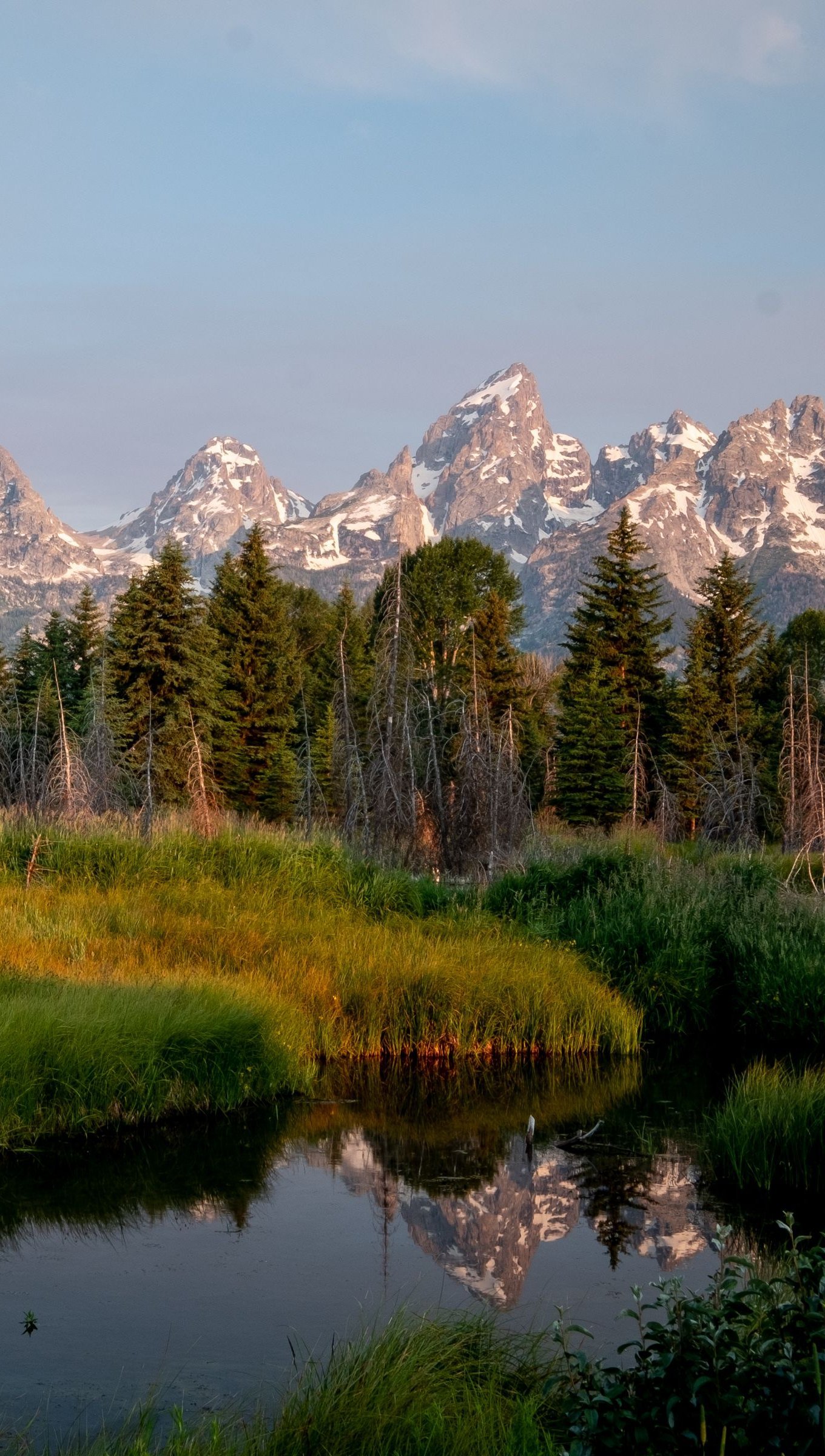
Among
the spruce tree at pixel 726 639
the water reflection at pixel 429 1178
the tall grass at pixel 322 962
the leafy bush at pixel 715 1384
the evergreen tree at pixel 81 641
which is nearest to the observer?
the leafy bush at pixel 715 1384

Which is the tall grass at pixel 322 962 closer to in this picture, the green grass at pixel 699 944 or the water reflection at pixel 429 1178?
the green grass at pixel 699 944

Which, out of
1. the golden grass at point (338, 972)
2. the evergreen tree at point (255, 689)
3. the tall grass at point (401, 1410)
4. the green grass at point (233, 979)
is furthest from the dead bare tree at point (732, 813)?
the evergreen tree at point (255, 689)

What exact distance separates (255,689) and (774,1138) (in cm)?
3141

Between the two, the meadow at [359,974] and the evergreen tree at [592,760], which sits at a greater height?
the evergreen tree at [592,760]

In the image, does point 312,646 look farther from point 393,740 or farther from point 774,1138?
point 774,1138

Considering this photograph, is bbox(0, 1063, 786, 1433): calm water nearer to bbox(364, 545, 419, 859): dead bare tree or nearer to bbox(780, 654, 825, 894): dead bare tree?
bbox(364, 545, 419, 859): dead bare tree

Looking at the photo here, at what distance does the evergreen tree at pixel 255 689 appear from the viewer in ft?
123

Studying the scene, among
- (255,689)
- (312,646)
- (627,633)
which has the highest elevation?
(312,646)

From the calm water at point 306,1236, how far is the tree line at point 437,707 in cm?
1108

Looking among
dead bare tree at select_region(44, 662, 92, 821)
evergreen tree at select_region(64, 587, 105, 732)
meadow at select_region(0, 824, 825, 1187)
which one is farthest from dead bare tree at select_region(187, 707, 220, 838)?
evergreen tree at select_region(64, 587, 105, 732)

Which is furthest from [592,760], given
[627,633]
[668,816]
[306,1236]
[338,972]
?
[306,1236]

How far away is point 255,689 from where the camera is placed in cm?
3806

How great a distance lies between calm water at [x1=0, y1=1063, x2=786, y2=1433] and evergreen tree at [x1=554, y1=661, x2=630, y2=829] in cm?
2520

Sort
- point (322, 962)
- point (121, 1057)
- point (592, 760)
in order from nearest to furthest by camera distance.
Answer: point (121, 1057), point (322, 962), point (592, 760)
